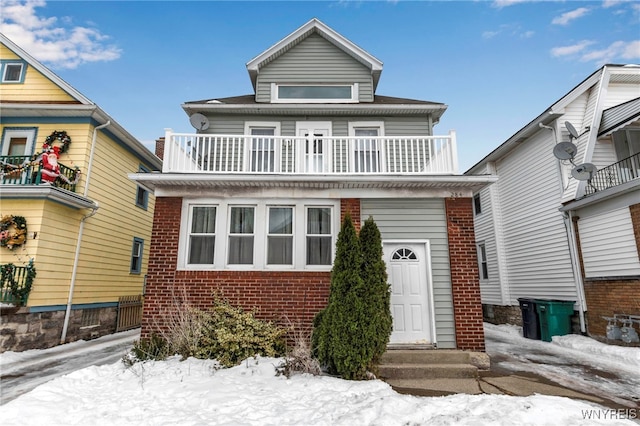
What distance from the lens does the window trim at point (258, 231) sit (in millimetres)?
7234

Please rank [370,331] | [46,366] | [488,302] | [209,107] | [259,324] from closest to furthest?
[370,331], [259,324], [46,366], [209,107], [488,302]

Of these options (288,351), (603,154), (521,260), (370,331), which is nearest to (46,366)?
(288,351)

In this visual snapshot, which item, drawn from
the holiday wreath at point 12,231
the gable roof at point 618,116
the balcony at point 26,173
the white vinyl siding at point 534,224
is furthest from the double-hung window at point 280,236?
the gable roof at point 618,116

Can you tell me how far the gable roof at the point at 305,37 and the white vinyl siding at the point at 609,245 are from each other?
815 cm

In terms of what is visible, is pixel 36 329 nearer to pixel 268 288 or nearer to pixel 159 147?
pixel 268 288

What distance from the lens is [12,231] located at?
880 centimetres

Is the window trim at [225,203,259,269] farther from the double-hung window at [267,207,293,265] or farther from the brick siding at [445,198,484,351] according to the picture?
the brick siding at [445,198,484,351]

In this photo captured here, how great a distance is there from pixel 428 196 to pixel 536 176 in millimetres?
7113

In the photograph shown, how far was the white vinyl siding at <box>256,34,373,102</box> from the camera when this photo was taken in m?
10.7

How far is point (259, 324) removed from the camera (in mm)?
6559

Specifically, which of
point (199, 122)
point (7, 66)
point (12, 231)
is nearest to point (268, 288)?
point (199, 122)

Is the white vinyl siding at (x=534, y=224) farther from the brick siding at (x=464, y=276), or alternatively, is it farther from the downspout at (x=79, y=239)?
the downspout at (x=79, y=239)

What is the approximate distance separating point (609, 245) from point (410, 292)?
256 inches

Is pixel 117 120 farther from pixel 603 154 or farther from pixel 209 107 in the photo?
pixel 603 154
